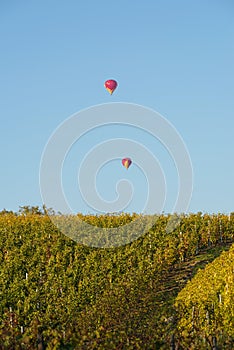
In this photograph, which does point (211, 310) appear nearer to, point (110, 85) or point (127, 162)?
point (110, 85)

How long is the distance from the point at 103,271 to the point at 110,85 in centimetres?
1010

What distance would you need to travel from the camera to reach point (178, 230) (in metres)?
20.5

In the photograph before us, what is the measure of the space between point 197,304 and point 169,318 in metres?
1.93

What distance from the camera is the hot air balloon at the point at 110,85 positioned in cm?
2606

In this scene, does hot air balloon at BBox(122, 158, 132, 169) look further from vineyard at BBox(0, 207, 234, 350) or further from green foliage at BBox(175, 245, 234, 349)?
green foliage at BBox(175, 245, 234, 349)

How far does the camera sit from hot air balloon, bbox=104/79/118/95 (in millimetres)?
26062

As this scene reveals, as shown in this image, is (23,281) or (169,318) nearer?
(169,318)

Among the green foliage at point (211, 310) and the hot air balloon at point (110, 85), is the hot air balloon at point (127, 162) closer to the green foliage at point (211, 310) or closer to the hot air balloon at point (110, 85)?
the hot air balloon at point (110, 85)

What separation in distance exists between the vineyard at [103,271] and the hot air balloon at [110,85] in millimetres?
7216

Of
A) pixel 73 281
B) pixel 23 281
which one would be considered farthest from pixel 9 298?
pixel 73 281

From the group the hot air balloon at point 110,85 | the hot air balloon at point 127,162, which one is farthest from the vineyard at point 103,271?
the hot air balloon at point 127,162

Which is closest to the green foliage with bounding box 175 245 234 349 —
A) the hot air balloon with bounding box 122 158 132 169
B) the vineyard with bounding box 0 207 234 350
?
the vineyard with bounding box 0 207 234 350

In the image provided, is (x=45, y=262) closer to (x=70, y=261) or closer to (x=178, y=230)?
(x=70, y=261)

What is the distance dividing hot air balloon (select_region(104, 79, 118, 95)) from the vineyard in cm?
722
